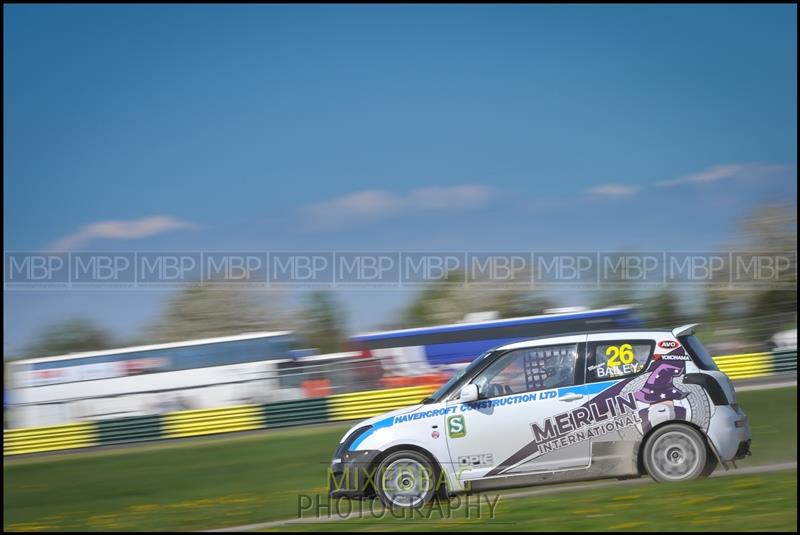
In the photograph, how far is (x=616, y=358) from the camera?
840 centimetres

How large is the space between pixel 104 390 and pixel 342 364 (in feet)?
19.2

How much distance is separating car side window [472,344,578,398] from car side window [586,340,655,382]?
18 centimetres

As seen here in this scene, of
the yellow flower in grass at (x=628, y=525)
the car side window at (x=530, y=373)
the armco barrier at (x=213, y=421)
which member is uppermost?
the car side window at (x=530, y=373)

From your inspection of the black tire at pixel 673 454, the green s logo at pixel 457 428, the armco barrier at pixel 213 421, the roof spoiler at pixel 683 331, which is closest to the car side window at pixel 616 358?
the roof spoiler at pixel 683 331

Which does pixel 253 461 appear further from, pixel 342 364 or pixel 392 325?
pixel 392 325

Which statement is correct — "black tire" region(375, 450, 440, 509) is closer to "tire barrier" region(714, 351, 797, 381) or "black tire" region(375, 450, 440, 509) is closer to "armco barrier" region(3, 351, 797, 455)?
"armco barrier" region(3, 351, 797, 455)

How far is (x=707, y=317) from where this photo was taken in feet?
71.0

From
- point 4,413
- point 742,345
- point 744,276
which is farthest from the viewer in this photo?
point 744,276

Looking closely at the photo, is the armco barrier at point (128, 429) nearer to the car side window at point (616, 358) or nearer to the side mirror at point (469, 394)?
the side mirror at point (469, 394)

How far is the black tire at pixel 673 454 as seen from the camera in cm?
813

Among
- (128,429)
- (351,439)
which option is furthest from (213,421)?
(351,439)

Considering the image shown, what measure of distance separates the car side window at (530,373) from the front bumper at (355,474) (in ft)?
4.31

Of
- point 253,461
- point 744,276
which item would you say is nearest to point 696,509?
point 253,461

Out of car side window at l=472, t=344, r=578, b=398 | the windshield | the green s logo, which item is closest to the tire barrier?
car side window at l=472, t=344, r=578, b=398
